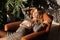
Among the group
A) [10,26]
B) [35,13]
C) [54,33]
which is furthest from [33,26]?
[54,33]

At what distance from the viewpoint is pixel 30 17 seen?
343 centimetres

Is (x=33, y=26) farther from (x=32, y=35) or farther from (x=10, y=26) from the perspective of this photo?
(x=10, y=26)

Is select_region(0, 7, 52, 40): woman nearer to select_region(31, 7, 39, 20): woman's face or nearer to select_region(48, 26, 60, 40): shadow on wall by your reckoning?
select_region(31, 7, 39, 20): woman's face

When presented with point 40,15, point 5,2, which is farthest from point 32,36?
point 5,2

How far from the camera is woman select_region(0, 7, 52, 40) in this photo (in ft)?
10.4

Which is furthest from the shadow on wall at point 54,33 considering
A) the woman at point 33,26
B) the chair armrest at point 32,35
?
the chair armrest at point 32,35

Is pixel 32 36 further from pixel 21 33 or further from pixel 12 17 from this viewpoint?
pixel 12 17

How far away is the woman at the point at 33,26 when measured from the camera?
3.18 metres

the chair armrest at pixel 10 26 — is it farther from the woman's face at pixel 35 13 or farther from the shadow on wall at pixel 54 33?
the shadow on wall at pixel 54 33

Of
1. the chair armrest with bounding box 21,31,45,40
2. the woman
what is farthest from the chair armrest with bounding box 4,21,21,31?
the chair armrest with bounding box 21,31,45,40

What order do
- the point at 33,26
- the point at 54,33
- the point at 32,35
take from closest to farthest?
the point at 32,35, the point at 33,26, the point at 54,33

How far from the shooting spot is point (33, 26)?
328cm

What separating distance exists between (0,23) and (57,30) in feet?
4.12

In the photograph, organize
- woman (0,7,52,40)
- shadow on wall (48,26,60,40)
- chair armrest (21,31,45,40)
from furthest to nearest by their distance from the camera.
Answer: shadow on wall (48,26,60,40) → woman (0,7,52,40) → chair armrest (21,31,45,40)
